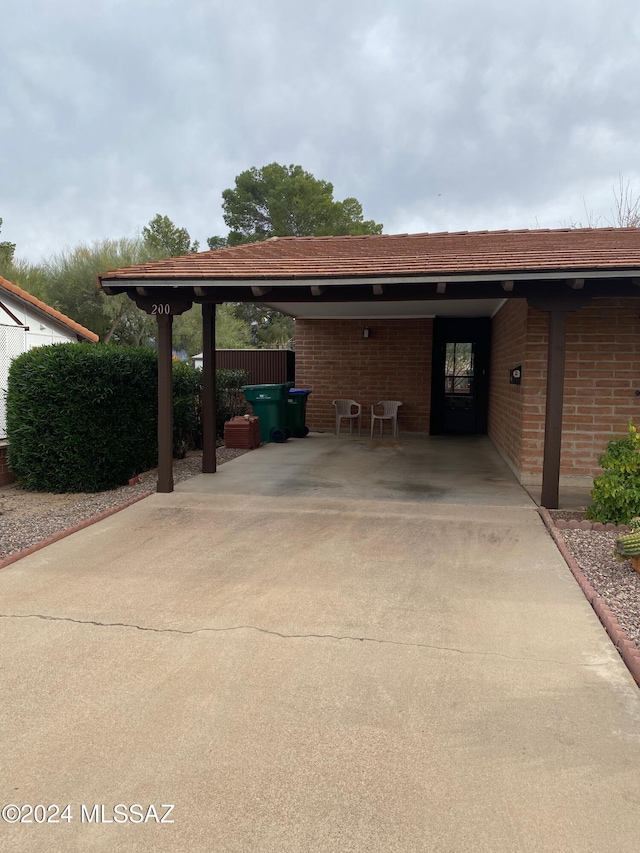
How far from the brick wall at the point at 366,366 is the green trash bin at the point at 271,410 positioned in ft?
5.93

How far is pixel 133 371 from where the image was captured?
7.88 metres

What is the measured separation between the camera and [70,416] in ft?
23.9

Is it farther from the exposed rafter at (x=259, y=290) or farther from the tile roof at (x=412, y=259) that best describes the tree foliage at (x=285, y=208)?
the exposed rafter at (x=259, y=290)

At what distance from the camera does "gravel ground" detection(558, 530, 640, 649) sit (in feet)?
12.6

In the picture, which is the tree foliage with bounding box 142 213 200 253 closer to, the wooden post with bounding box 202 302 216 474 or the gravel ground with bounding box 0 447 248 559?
the wooden post with bounding box 202 302 216 474

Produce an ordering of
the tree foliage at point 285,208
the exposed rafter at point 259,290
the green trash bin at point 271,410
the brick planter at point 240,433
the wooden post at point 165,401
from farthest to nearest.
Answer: the tree foliage at point 285,208
the green trash bin at point 271,410
the brick planter at point 240,433
the wooden post at point 165,401
the exposed rafter at point 259,290

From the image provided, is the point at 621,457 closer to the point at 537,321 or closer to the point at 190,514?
the point at 537,321

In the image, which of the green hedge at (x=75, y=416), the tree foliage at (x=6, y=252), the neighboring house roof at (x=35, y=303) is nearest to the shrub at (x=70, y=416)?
the green hedge at (x=75, y=416)

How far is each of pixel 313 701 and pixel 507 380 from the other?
765 centimetres

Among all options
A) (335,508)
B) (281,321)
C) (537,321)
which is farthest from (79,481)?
(281,321)

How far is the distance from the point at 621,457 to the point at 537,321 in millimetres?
2585

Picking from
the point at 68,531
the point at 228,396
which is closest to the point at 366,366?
the point at 228,396

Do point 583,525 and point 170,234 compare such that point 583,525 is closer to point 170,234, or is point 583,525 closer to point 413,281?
point 413,281

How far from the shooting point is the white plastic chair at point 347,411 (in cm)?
1322
